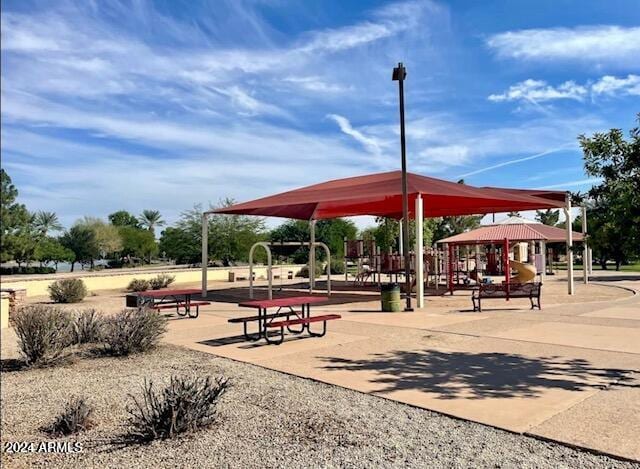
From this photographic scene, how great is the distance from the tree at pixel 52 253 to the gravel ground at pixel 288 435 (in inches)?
2153

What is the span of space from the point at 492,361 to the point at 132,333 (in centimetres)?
531

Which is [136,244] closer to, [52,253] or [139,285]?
[52,253]

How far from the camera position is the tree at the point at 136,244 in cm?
7275

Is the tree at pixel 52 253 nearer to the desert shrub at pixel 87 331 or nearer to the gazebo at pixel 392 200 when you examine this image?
the gazebo at pixel 392 200

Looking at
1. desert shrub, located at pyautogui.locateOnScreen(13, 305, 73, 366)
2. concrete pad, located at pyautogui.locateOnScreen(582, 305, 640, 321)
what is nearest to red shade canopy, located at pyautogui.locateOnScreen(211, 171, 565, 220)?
concrete pad, located at pyautogui.locateOnScreen(582, 305, 640, 321)

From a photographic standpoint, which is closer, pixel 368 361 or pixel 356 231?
pixel 368 361

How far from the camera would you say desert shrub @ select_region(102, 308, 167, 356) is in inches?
339

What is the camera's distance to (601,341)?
8.92m

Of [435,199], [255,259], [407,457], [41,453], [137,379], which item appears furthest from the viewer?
[255,259]

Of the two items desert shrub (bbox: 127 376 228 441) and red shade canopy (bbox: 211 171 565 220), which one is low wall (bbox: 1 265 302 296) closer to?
red shade canopy (bbox: 211 171 565 220)

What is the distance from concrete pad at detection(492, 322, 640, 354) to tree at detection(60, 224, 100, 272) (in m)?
67.7

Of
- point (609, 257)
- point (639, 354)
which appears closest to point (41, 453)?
point (609, 257)

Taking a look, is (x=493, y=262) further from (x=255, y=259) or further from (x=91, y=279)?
(x=255, y=259)

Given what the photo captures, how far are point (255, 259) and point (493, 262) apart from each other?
25667 millimetres
